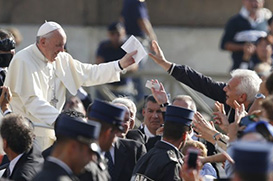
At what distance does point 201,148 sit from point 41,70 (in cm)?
193

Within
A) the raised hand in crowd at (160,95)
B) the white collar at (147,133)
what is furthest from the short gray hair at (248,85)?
the white collar at (147,133)

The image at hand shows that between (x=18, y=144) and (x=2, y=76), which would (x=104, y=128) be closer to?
(x=18, y=144)

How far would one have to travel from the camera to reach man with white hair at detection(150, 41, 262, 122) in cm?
807

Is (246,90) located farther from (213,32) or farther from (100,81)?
(213,32)

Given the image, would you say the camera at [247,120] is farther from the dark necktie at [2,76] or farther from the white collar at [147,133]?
the dark necktie at [2,76]

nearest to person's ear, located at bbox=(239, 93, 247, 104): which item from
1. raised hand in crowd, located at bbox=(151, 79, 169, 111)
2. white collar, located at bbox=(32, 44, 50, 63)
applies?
raised hand in crowd, located at bbox=(151, 79, 169, 111)

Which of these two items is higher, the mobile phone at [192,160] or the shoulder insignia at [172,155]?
the mobile phone at [192,160]

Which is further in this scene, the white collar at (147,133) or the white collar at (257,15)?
the white collar at (257,15)

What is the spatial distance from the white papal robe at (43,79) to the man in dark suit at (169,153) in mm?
1753

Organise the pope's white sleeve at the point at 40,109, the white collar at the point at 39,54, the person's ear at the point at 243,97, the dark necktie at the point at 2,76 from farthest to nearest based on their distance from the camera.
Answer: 1. the dark necktie at the point at 2,76
2. the white collar at the point at 39,54
3. the pope's white sleeve at the point at 40,109
4. the person's ear at the point at 243,97

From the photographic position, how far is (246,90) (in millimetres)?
8078

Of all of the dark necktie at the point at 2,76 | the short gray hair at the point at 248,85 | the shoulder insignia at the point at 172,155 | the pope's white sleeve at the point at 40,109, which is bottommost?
the pope's white sleeve at the point at 40,109

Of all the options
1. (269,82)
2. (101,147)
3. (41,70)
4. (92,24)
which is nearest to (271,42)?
(92,24)

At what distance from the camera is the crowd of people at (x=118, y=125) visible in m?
5.27
